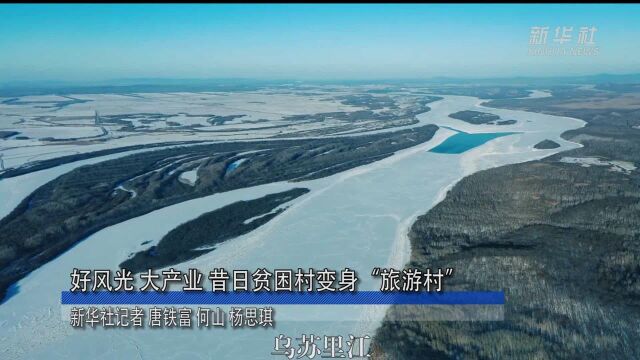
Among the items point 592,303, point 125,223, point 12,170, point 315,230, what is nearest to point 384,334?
point 592,303

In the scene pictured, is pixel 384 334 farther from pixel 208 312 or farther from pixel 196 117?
pixel 196 117
